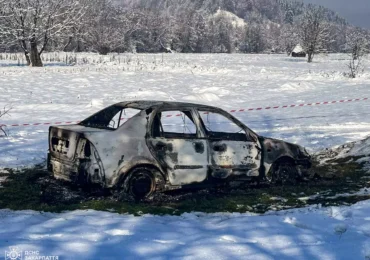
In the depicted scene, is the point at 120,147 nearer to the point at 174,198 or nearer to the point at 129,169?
the point at 129,169

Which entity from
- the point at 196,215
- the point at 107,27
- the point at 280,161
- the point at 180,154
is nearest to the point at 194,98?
the point at 280,161

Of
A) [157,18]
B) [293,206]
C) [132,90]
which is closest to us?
[293,206]

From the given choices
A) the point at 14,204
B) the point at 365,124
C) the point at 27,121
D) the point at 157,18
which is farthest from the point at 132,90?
the point at 157,18

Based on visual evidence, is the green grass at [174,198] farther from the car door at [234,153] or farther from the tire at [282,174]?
the car door at [234,153]

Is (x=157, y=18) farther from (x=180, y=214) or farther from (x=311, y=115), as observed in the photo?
(x=180, y=214)

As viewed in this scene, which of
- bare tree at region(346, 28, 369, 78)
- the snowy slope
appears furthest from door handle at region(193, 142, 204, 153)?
bare tree at region(346, 28, 369, 78)

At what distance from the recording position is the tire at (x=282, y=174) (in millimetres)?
8156

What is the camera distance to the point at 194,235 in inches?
209

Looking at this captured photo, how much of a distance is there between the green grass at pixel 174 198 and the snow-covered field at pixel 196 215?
352mm

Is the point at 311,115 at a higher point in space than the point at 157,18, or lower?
lower

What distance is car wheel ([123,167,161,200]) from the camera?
269 inches

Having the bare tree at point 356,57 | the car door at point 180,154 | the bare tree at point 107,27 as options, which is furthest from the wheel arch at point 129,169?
the bare tree at point 107,27

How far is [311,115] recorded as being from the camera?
17.0 meters

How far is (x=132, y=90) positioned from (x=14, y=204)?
55.5 ft
